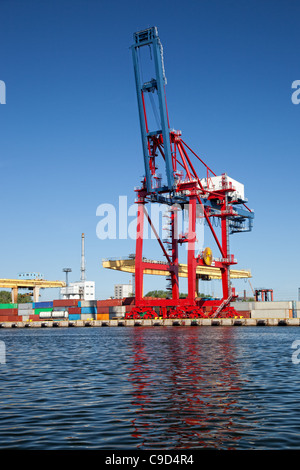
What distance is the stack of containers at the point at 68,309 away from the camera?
8249 centimetres

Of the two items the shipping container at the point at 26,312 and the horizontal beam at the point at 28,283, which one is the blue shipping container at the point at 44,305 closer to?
the shipping container at the point at 26,312

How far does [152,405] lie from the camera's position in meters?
11.6

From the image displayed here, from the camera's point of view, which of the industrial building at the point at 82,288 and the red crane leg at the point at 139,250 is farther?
the industrial building at the point at 82,288

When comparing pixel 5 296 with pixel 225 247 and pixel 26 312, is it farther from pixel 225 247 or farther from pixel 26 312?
pixel 225 247

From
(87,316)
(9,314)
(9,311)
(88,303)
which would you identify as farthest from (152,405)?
(9,311)

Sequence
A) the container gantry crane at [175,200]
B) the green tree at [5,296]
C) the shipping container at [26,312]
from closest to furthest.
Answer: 1. the container gantry crane at [175,200]
2. the shipping container at [26,312]
3. the green tree at [5,296]

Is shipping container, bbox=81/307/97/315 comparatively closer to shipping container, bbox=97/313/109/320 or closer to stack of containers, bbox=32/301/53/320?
shipping container, bbox=97/313/109/320

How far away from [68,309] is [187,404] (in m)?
74.0

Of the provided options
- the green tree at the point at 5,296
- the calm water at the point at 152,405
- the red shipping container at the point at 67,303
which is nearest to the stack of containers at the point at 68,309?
the red shipping container at the point at 67,303

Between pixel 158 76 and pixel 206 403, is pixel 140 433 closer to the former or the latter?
pixel 206 403

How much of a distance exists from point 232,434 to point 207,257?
54.9 metres

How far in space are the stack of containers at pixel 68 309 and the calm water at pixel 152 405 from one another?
61948 mm
